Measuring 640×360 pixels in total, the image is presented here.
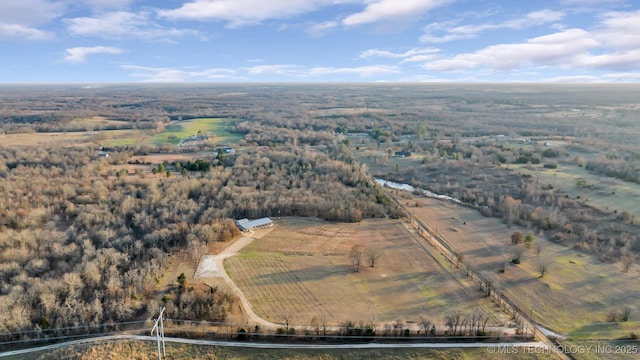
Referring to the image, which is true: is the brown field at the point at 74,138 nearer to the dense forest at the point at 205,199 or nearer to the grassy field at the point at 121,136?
the grassy field at the point at 121,136

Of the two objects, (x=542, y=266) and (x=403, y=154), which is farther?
(x=403, y=154)

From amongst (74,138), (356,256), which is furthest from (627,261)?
(74,138)

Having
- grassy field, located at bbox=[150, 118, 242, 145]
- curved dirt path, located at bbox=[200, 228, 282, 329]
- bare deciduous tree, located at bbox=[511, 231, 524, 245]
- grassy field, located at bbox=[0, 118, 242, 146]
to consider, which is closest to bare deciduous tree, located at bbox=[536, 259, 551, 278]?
bare deciduous tree, located at bbox=[511, 231, 524, 245]

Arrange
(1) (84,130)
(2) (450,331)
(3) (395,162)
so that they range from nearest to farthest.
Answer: (2) (450,331) < (3) (395,162) < (1) (84,130)

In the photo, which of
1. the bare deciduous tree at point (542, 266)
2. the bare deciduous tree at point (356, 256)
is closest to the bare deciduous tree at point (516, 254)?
the bare deciduous tree at point (542, 266)

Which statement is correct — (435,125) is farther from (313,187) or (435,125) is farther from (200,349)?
(200,349)

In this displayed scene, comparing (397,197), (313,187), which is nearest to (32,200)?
(313,187)

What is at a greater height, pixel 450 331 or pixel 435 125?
pixel 435 125

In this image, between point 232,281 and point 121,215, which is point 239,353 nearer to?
point 232,281
